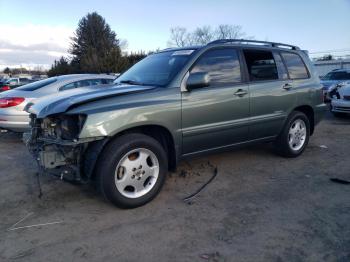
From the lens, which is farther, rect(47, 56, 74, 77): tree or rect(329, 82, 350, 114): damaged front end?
rect(47, 56, 74, 77): tree

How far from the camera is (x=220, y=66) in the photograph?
177 inches

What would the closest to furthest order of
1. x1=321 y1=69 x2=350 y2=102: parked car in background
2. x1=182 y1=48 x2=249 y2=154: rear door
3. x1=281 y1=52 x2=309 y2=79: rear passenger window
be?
x1=182 y1=48 x2=249 y2=154: rear door → x1=281 y1=52 x2=309 y2=79: rear passenger window → x1=321 y1=69 x2=350 y2=102: parked car in background

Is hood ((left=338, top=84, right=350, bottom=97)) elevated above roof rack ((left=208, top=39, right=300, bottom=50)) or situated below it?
below

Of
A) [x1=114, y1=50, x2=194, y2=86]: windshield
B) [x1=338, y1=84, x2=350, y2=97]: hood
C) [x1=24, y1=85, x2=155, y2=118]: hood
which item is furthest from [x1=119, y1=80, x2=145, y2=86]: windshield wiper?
[x1=338, y1=84, x2=350, y2=97]: hood

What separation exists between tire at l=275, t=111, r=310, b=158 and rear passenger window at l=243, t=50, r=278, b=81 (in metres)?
0.86

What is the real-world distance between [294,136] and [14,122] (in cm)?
549

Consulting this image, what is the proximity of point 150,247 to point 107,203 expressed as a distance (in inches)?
45.2

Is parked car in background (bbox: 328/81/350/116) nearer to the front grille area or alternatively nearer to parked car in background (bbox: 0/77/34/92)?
the front grille area

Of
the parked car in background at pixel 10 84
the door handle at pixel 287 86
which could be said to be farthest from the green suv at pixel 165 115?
the parked car in background at pixel 10 84

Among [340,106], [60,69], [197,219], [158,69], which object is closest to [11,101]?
[158,69]

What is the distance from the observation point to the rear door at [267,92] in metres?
4.84

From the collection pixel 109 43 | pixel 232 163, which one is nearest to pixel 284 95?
pixel 232 163

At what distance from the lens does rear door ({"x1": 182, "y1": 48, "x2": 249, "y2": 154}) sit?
163 inches

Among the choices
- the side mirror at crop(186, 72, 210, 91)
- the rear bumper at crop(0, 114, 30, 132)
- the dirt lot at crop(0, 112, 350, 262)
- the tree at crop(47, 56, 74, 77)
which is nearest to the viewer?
the dirt lot at crop(0, 112, 350, 262)
